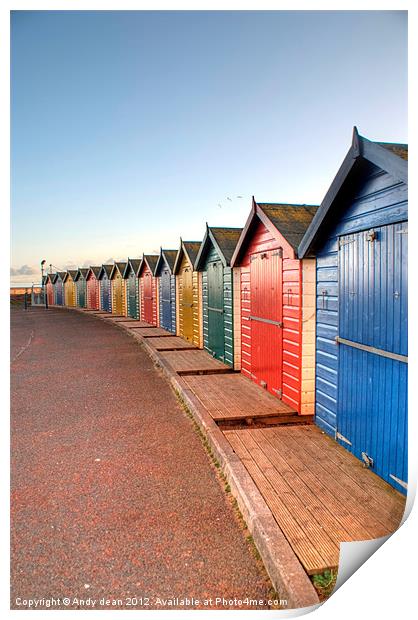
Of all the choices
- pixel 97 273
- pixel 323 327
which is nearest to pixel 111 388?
pixel 323 327

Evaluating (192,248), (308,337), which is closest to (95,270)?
(192,248)

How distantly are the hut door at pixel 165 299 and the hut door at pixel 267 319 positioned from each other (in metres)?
9.69

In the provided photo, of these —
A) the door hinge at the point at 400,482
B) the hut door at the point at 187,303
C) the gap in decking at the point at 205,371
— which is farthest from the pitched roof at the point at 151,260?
the door hinge at the point at 400,482

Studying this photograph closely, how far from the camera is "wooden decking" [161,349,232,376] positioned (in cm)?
1038

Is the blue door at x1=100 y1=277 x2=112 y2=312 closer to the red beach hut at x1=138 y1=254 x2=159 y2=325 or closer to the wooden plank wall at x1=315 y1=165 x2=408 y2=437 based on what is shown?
the red beach hut at x1=138 y1=254 x2=159 y2=325

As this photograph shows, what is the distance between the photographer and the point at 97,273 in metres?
35.3

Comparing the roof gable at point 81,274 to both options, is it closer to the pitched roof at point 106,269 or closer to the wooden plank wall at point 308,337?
the pitched roof at point 106,269

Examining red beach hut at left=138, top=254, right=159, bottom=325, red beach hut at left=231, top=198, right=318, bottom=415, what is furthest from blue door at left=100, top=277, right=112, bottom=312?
red beach hut at left=231, top=198, right=318, bottom=415

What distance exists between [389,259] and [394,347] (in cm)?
91

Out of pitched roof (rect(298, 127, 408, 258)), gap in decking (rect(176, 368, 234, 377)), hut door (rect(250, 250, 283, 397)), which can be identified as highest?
pitched roof (rect(298, 127, 408, 258))

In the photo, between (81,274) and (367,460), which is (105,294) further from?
(367,460)

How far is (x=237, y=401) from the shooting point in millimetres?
7562

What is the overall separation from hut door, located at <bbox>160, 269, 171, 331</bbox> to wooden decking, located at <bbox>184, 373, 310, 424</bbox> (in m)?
9.23

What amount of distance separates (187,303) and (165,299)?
3.89 meters
